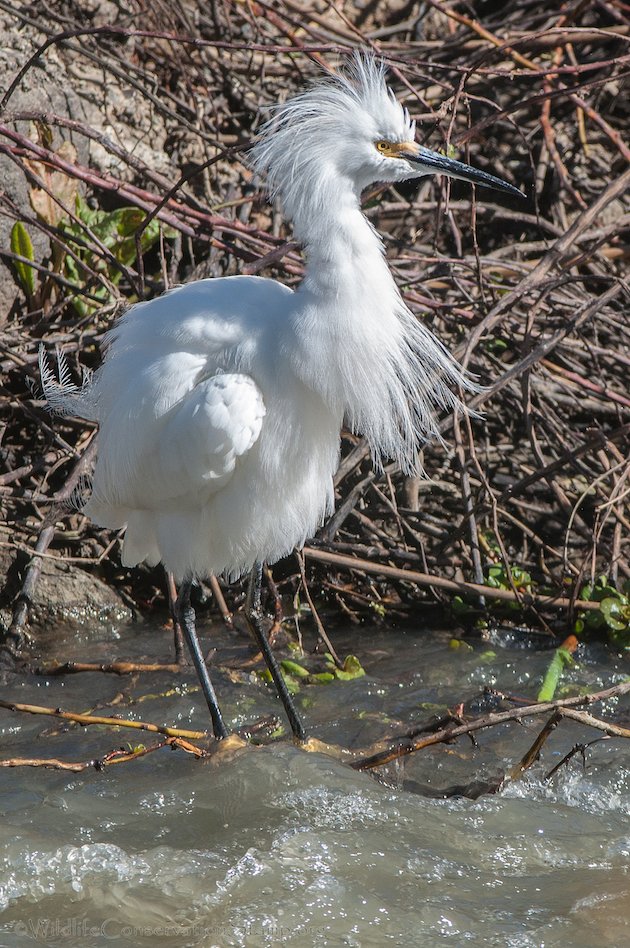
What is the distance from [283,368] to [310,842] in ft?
3.62

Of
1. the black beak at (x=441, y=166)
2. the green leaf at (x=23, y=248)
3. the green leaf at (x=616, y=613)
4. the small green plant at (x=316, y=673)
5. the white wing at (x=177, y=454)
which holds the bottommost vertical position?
the small green plant at (x=316, y=673)

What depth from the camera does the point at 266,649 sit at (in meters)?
3.07

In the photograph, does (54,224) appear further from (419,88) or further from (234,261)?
(419,88)

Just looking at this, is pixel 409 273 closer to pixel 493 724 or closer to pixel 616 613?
pixel 616 613

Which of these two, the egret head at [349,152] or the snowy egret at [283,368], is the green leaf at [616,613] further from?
the egret head at [349,152]

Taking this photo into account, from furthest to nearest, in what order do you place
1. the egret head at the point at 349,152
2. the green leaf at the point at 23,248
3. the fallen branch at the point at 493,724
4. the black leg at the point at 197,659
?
the green leaf at the point at 23,248 → the black leg at the point at 197,659 → the egret head at the point at 349,152 → the fallen branch at the point at 493,724

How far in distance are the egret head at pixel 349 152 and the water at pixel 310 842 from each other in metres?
1.42

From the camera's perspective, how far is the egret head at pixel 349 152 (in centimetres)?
248

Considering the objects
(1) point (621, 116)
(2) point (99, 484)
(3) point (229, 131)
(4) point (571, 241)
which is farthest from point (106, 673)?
(1) point (621, 116)

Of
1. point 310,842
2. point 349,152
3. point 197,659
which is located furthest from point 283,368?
point 310,842

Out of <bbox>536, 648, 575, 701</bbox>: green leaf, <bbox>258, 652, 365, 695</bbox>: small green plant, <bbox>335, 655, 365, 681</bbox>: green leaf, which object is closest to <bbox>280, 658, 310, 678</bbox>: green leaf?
<bbox>258, 652, 365, 695</bbox>: small green plant

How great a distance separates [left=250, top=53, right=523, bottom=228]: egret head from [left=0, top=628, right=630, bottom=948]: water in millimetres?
1423

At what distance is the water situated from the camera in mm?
2057

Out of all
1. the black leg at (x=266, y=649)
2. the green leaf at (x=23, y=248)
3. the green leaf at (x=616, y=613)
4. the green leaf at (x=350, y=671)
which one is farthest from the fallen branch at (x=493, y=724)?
the green leaf at (x=23, y=248)
